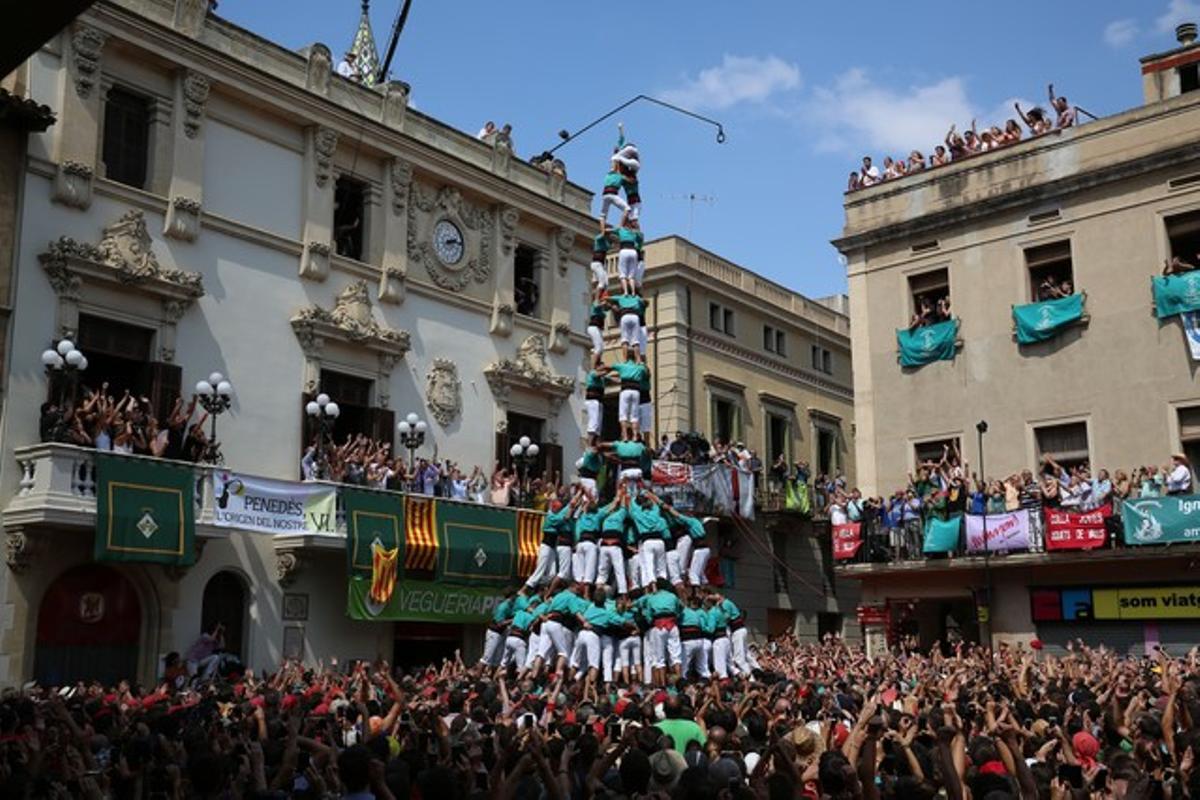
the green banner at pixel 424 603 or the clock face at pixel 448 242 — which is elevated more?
the clock face at pixel 448 242

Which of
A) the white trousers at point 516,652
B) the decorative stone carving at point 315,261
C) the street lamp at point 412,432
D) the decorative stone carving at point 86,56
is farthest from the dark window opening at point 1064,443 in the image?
the decorative stone carving at point 86,56

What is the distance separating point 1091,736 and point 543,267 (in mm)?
24492

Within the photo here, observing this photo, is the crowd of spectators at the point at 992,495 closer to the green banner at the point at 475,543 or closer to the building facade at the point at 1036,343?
the building facade at the point at 1036,343

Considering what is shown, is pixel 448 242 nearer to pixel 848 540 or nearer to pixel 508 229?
pixel 508 229

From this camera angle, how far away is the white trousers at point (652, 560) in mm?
19484

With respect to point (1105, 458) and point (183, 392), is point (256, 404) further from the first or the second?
point (1105, 458)

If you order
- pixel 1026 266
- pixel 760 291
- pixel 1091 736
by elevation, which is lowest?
pixel 1091 736

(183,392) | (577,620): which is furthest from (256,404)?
(577,620)

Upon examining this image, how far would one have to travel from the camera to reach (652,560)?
772 inches

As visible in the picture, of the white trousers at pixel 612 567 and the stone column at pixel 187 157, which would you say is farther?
the stone column at pixel 187 157

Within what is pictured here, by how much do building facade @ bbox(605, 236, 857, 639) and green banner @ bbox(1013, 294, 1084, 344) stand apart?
1092 centimetres

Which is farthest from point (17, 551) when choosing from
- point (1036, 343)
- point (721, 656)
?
point (1036, 343)

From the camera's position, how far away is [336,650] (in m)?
25.1

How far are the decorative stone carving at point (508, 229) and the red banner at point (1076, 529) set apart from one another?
14.3 meters
